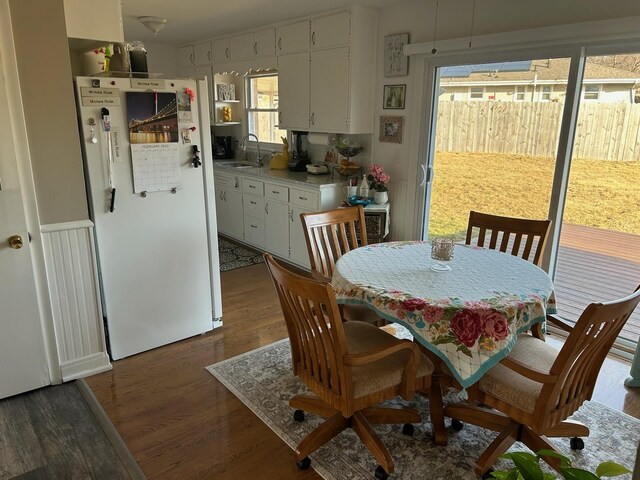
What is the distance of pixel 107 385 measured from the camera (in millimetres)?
2707

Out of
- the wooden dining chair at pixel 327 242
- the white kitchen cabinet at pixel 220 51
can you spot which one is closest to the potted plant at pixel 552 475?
the wooden dining chair at pixel 327 242

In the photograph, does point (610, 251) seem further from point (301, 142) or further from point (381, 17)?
point (301, 142)

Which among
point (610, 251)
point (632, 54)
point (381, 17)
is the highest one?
point (381, 17)

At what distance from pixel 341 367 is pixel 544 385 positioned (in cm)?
79

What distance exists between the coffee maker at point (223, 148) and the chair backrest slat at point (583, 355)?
5267 mm

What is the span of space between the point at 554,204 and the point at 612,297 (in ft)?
2.66

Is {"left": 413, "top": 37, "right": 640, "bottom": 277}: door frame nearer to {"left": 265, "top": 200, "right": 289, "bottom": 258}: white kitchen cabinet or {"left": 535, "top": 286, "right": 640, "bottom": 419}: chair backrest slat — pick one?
{"left": 265, "top": 200, "right": 289, "bottom": 258}: white kitchen cabinet

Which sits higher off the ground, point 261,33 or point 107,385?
point 261,33

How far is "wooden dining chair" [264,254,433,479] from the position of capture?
1.80m

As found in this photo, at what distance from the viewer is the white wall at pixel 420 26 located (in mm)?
2963

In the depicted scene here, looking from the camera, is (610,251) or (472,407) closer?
(472,407)

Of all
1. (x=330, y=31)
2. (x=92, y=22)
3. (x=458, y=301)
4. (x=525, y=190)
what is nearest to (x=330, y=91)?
(x=330, y=31)

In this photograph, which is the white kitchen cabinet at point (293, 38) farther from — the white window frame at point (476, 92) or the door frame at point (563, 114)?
the white window frame at point (476, 92)

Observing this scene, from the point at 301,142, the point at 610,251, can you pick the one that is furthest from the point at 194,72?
the point at 610,251
